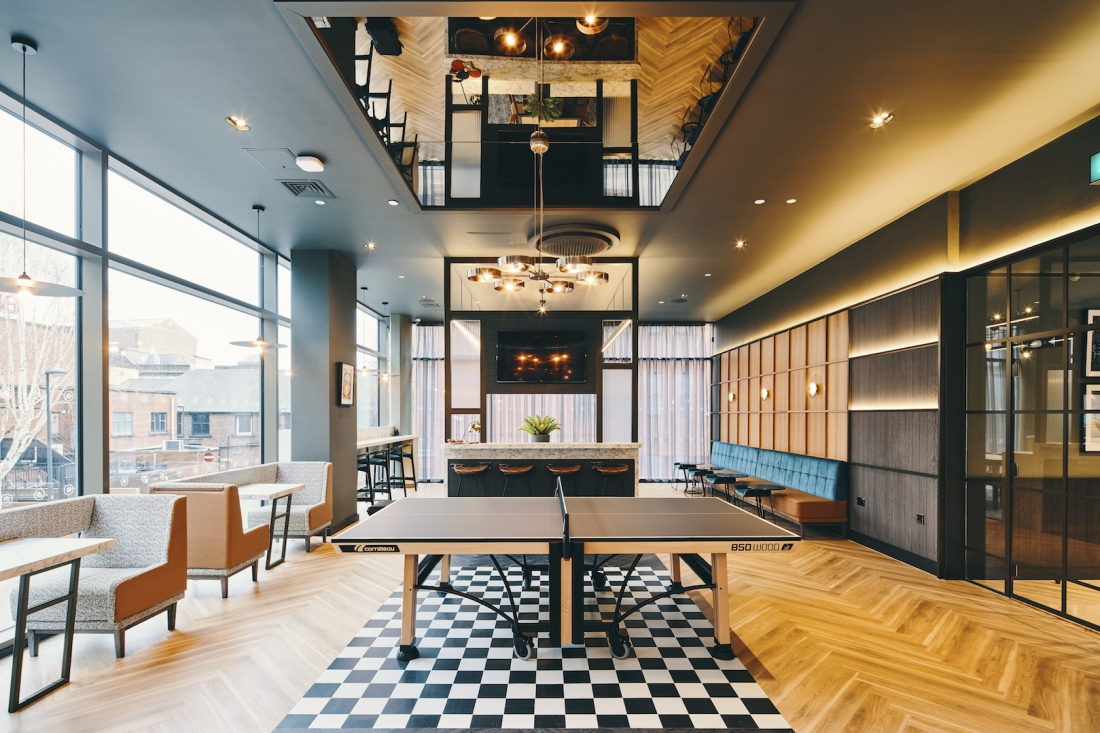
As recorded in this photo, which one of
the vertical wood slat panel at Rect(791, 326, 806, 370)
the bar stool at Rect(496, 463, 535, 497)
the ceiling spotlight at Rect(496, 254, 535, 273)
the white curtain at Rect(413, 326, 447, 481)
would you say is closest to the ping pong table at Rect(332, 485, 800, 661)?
the ceiling spotlight at Rect(496, 254, 535, 273)

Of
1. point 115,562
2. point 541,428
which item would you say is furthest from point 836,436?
point 115,562

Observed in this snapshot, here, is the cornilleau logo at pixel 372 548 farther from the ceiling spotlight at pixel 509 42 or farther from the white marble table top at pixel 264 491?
the ceiling spotlight at pixel 509 42

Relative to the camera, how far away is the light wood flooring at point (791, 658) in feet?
9.21

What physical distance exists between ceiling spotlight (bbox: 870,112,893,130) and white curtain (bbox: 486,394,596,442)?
27.5 feet

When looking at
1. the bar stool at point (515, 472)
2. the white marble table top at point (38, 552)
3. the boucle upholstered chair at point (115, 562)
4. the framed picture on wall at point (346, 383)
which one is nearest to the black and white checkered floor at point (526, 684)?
the boucle upholstered chair at point (115, 562)

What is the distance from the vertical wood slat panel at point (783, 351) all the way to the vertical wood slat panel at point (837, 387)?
4.24 feet

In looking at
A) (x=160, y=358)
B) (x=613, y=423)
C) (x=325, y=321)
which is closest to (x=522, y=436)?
(x=613, y=423)

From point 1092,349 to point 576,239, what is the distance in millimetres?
4561

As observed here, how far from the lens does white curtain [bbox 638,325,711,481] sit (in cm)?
1225

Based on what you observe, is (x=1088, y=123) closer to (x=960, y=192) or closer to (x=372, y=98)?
(x=960, y=192)

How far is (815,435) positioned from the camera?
7738 mm

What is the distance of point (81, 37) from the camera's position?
3006mm

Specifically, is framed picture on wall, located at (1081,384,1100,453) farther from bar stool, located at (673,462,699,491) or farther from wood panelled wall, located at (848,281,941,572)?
bar stool, located at (673,462,699,491)

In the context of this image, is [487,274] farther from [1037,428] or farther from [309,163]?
Answer: [1037,428]
